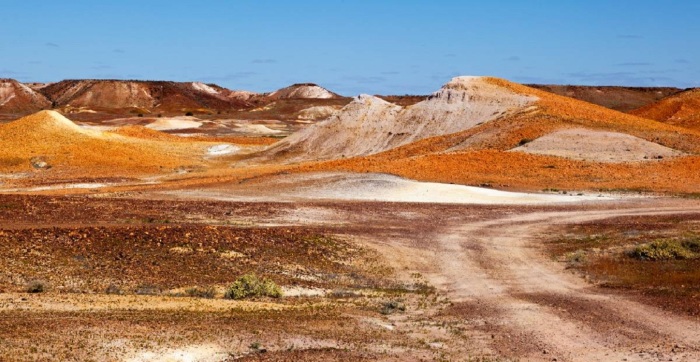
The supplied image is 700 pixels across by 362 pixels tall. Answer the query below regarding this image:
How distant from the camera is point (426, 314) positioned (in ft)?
63.4

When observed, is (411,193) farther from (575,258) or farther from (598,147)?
(598,147)

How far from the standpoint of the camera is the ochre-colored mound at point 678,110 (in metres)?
102

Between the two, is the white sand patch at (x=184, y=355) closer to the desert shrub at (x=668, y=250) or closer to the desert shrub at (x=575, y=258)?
the desert shrub at (x=575, y=258)

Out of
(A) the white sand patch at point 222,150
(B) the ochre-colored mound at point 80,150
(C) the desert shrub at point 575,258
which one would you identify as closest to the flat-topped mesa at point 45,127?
(B) the ochre-colored mound at point 80,150

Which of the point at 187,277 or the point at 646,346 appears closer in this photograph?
the point at 646,346

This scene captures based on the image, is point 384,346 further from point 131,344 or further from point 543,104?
point 543,104

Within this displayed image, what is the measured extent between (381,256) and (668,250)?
8528 mm

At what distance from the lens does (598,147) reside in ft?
193

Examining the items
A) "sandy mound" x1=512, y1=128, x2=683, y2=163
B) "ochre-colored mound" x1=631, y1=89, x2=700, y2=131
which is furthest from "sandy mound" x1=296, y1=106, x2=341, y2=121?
"sandy mound" x1=512, y1=128, x2=683, y2=163

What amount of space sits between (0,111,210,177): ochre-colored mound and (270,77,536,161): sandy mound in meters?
10.0

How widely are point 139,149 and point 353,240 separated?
49012mm

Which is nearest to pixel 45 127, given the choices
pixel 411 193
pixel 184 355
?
pixel 411 193

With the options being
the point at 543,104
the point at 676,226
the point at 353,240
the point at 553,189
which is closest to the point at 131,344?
the point at 353,240

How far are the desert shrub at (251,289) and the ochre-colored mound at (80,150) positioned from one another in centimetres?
4368
